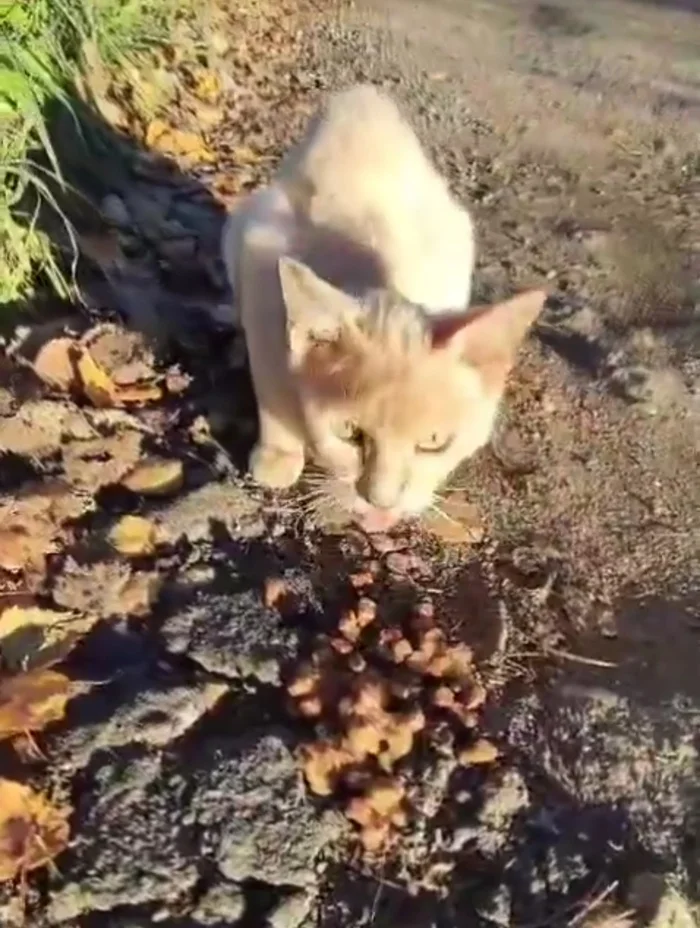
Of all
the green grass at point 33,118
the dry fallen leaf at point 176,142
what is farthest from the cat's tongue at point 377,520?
the dry fallen leaf at point 176,142

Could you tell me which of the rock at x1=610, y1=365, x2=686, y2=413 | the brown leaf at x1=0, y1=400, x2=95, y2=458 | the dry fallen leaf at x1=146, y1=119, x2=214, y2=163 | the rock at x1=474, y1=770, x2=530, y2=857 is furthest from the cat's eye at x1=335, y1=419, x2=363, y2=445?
the dry fallen leaf at x1=146, y1=119, x2=214, y2=163

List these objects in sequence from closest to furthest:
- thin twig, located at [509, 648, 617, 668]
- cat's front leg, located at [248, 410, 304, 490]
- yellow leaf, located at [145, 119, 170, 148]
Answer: thin twig, located at [509, 648, 617, 668], cat's front leg, located at [248, 410, 304, 490], yellow leaf, located at [145, 119, 170, 148]

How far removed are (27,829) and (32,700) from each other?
25 centimetres

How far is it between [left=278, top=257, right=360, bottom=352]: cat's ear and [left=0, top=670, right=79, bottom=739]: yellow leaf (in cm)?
77

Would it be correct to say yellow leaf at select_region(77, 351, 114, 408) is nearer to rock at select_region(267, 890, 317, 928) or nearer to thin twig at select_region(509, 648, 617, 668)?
thin twig at select_region(509, 648, 617, 668)

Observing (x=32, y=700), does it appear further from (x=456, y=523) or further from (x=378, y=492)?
(x=456, y=523)

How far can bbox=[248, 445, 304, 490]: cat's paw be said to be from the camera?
2.96 m

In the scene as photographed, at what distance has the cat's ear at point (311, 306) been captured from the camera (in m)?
2.42

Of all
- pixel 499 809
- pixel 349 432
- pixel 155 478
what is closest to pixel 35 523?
pixel 155 478

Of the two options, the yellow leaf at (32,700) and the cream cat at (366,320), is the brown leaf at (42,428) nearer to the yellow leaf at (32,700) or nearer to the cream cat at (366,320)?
the cream cat at (366,320)

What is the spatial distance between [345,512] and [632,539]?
2.18 feet

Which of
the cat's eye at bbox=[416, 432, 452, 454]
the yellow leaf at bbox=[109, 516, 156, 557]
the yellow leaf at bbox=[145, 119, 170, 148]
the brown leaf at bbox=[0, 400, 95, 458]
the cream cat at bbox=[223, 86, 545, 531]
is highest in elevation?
the cream cat at bbox=[223, 86, 545, 531]

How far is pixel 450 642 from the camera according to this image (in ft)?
8.89

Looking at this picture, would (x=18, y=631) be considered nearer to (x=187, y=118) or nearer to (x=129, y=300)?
(x=129, y=300)
